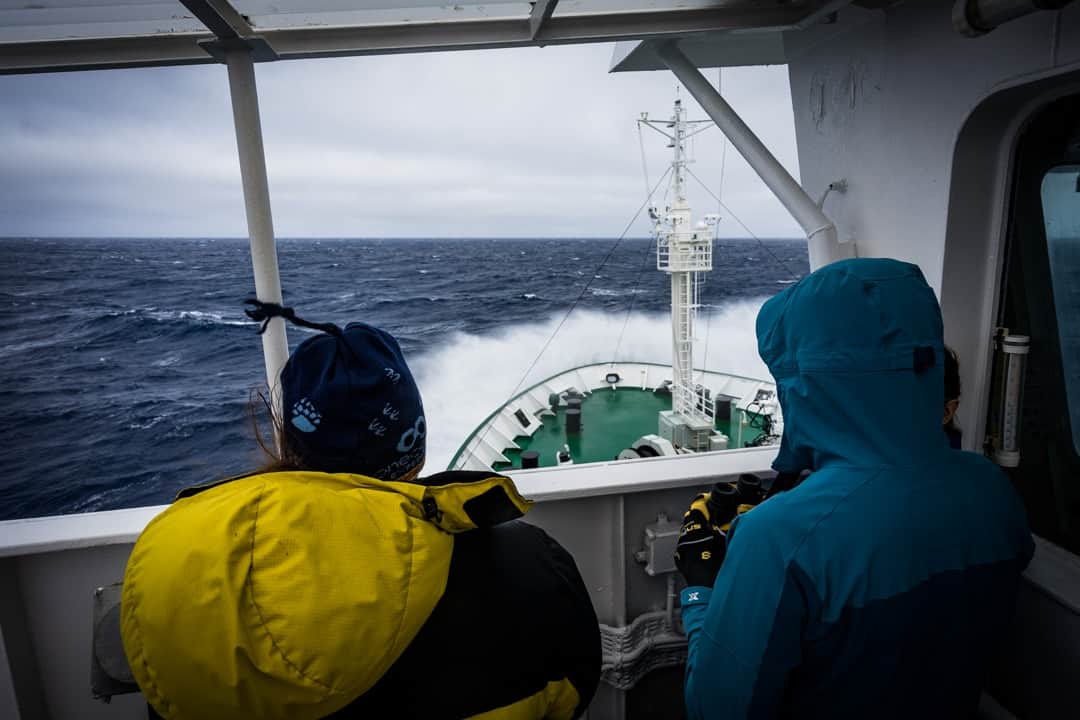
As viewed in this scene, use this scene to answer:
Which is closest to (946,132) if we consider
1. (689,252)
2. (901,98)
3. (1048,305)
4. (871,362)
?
(901,98)

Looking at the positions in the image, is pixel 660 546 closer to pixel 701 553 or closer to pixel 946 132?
pixel 701 553

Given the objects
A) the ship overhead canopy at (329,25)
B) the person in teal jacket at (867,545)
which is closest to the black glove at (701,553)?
the person in teal jacket at (867,545)

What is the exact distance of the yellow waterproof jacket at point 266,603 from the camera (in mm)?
594

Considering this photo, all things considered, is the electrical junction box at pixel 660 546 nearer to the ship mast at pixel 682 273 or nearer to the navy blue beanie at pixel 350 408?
the navy blue beanie at pixel 350 408

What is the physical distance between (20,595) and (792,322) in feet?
7.56

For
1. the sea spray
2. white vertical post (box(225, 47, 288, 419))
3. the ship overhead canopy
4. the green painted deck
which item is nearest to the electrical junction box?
white vertical post (box(225, 47, 288, 419))

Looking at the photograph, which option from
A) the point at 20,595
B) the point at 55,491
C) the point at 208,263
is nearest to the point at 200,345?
the point at 55,491

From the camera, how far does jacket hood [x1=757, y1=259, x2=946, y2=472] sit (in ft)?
3.25

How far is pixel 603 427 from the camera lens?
10.2 metres

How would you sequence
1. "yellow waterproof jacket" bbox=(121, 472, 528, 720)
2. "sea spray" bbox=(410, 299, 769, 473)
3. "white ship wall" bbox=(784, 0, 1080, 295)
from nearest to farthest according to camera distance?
"yellow waterproof jacket" bbox=(121, 472, 528, 720) → "white ship wall" bbox=(784, 0, 1080, 295) → "sea spray" bbox=(410, 299, 769, 473)

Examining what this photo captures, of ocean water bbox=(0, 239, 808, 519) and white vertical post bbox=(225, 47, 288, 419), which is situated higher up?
white vertical post bbox=(225, 47, 288, 419)

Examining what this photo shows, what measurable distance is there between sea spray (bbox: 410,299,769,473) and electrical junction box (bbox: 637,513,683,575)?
10.6m

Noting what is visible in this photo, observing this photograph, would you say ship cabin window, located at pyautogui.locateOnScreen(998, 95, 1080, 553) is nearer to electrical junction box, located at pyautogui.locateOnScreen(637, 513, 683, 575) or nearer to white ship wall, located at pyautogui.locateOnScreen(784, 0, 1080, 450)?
white ship wall, located at pyautogui.locateOnScreen(784, 0, 1080, 450)

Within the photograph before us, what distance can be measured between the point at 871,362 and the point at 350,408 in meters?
0.88
